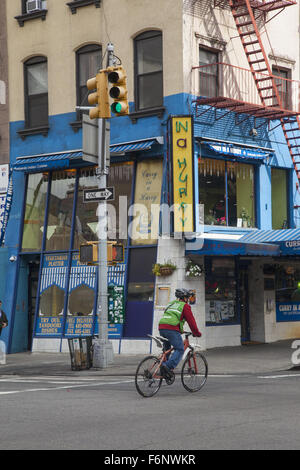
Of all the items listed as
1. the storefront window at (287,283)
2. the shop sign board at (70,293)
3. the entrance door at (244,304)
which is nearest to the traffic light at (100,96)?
the shop sign board at (70,293)

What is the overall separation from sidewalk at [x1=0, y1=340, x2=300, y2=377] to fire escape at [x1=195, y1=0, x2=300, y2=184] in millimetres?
6121

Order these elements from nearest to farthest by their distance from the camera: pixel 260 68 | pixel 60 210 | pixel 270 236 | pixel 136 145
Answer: pixel 136 145 → pixel 270 236 → pixel 260 68 → pixel 60 210

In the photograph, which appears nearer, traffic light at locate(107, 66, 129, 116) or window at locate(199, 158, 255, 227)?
traffic light at locate(107, 66, 129, 116)

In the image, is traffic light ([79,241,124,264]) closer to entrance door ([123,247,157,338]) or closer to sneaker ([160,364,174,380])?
entrance door ([123,247,157,338])

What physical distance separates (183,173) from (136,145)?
65.5 inches

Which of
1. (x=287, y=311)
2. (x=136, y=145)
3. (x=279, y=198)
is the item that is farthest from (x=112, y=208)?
(x=287, y=311)

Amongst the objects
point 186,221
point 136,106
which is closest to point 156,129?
point 136,106

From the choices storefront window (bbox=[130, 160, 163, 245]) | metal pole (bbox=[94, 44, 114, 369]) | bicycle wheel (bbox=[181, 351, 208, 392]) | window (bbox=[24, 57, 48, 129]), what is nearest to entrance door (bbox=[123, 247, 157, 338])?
storefront window (bbox=[130, 160, 163, 245])

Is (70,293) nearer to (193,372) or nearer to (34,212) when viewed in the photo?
(34,212)

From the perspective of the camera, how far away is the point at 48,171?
2544 centimetres

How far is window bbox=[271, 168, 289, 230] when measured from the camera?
25516mm

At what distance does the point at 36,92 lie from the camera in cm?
2609
